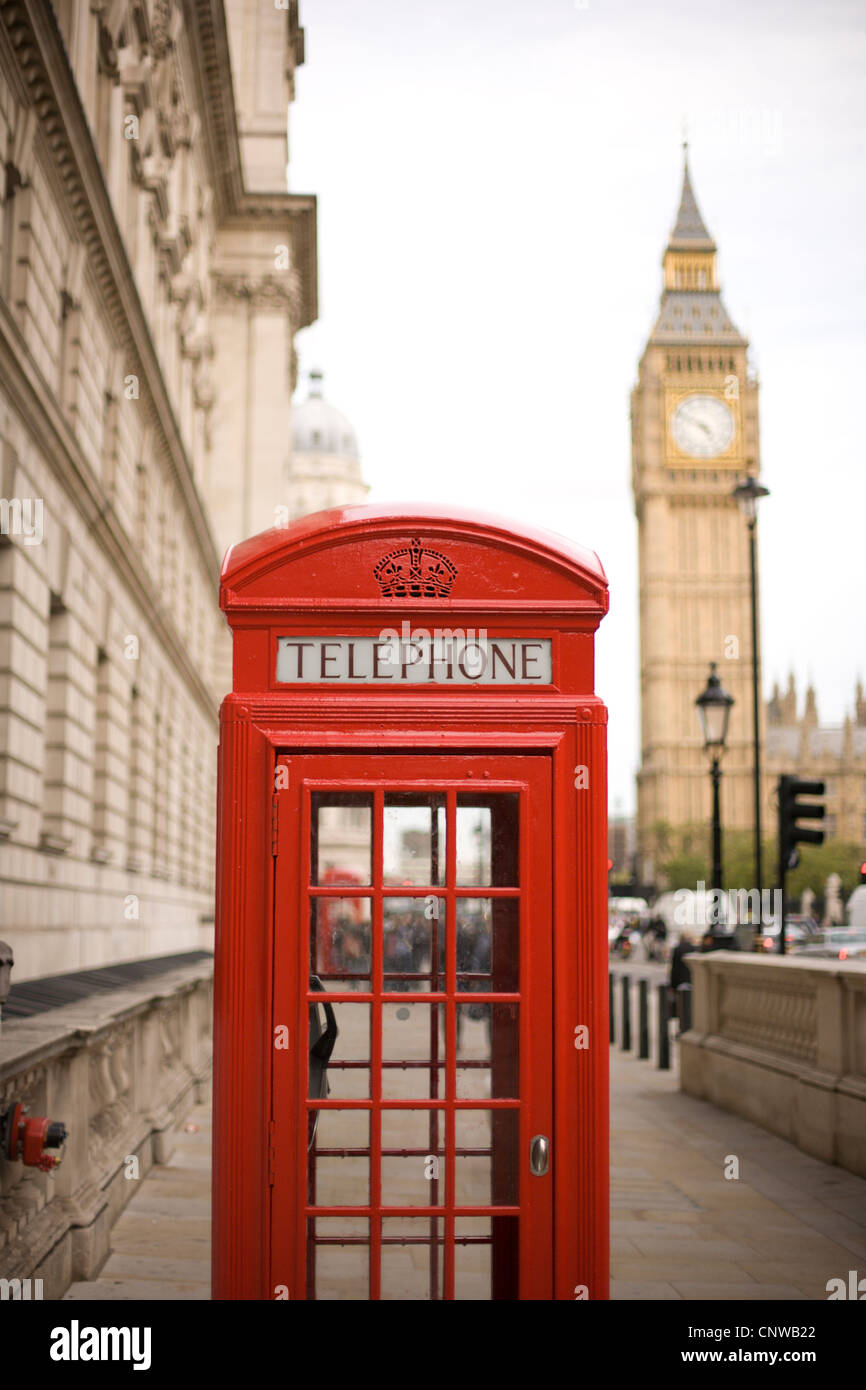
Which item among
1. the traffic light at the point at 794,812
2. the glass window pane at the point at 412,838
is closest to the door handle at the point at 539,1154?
the glass window pane at the point at 412,838

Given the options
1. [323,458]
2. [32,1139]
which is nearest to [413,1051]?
[32,1139]

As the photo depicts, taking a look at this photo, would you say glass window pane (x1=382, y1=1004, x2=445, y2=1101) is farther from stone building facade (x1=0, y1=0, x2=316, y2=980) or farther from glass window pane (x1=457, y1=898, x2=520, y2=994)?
stone building facade (x1=0, y1=0, x2=316, y2=980)

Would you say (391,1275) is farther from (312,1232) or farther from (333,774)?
(333,774)

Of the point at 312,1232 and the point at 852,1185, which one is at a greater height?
the point at 312,1232

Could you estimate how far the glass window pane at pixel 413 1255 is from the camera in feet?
14.7

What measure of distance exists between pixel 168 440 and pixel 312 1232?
23.3 meters

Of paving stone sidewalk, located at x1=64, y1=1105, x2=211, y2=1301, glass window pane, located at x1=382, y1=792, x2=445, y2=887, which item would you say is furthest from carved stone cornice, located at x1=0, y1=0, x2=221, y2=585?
glass window pane, located at x1=382, y1=792, x2=445, y2=887

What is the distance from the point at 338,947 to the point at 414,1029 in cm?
34

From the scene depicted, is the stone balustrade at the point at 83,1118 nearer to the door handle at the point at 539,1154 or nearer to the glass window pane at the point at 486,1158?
the glass window pane at the point at 486,1158

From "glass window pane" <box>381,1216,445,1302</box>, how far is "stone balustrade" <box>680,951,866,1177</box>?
5078 mm

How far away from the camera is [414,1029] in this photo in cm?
467

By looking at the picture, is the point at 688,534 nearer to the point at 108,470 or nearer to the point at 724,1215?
the point at 108,470

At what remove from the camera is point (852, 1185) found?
30.2ft
